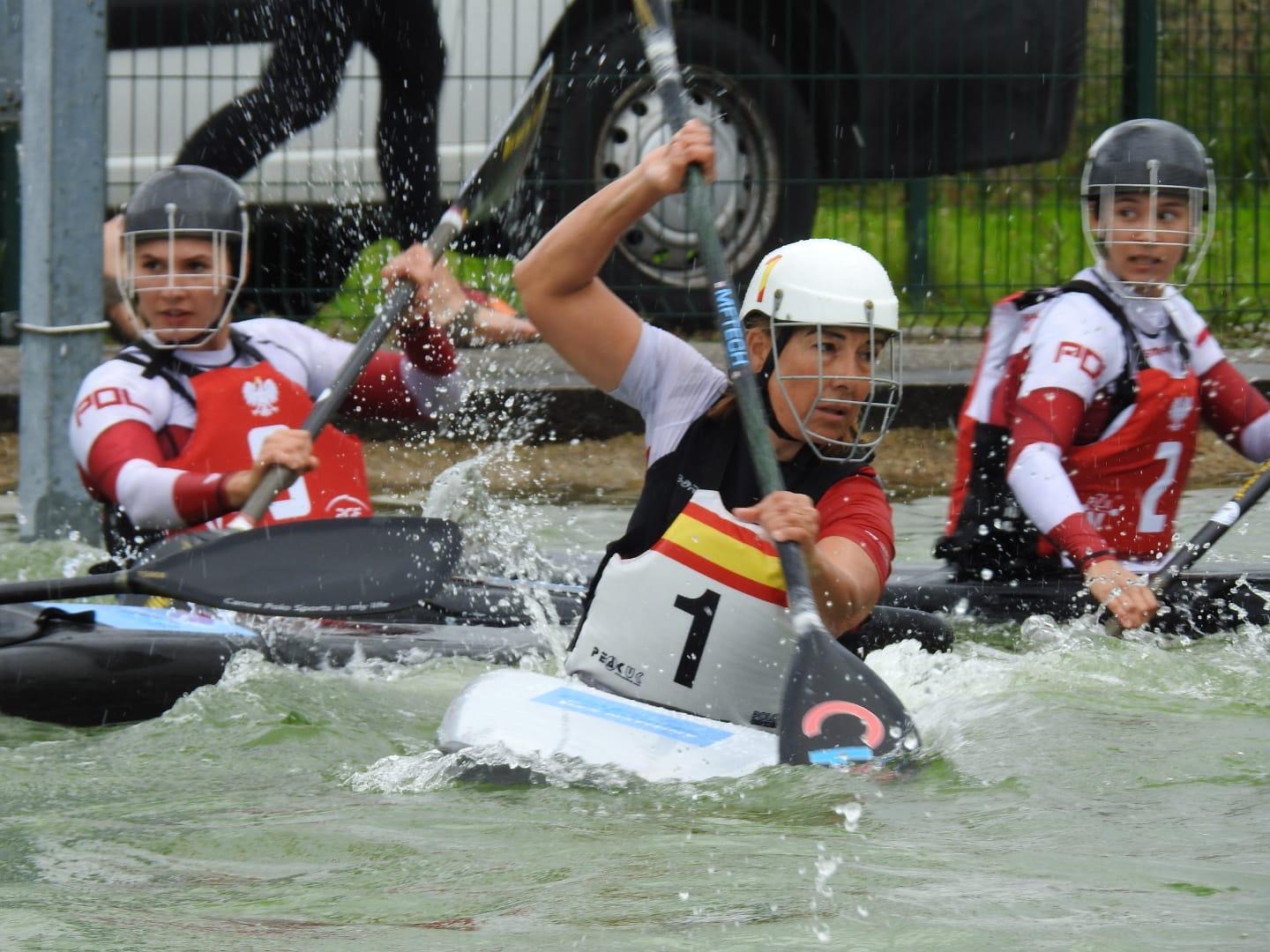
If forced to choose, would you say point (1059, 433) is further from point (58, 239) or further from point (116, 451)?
point (58, 239)

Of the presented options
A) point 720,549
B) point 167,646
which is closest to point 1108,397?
point 720,549

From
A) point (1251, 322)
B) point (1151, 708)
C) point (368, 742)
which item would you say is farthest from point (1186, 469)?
point (1251, 322)

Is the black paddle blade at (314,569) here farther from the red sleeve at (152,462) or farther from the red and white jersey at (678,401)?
the red sleeve at (152,462)

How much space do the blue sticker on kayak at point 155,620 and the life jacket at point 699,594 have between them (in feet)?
3.27

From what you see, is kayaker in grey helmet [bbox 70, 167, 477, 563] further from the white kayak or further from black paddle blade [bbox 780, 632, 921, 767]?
black paddle blade [bbox 780, 632, 921, 767]

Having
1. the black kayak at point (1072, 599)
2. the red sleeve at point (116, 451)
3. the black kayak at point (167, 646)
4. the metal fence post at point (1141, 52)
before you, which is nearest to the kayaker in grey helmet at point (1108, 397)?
the black kayak at point (1072, 599)

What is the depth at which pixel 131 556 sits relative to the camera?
17.0 feet

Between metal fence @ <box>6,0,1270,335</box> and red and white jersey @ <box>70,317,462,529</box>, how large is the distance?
2.44 metres

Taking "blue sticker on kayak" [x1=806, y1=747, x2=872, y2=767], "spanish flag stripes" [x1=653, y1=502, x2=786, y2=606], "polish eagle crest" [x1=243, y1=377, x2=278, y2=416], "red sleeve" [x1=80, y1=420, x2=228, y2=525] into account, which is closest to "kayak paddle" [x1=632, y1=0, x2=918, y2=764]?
"blue sticker on kayak" [x1=806, y1=747, x2=872, y2=767]

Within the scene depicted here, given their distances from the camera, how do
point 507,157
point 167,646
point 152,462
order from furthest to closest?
1. point 507,157
2. point 152,462
3. point 167,646

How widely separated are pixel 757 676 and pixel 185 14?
502cm

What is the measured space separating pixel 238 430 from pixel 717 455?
5.59ft

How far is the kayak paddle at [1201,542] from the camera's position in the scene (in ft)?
16.9

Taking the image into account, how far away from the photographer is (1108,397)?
17.6 feet
